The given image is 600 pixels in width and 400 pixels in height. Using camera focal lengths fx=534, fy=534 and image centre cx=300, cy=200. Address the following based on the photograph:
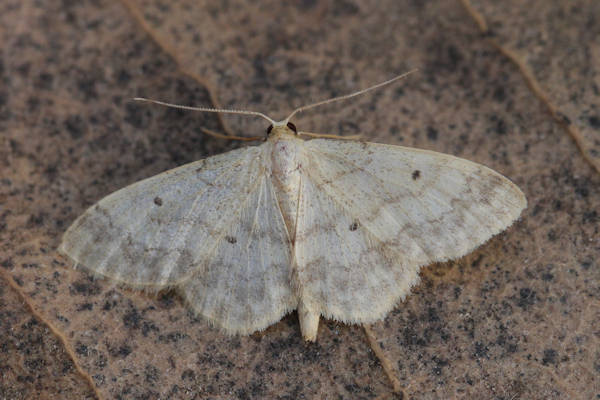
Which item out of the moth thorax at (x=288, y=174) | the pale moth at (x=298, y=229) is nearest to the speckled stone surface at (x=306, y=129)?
the pale moth at (x=298, y=229)

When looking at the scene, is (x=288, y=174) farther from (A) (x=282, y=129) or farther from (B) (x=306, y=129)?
(B) (x=306, y=129)

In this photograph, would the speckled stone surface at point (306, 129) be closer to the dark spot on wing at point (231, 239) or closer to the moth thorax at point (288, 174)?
the dark spot on wing at point (231, 239)

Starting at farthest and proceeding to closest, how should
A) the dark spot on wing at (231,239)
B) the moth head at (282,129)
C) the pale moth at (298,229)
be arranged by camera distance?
the moth head at (282,129) → the dark spot on wing at (231,239) → the pale moth at (298,229)

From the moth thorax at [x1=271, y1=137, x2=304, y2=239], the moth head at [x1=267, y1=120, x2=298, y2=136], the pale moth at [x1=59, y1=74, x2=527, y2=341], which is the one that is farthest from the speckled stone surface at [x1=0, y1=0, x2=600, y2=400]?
the moth thorax at [x1=271, y1=137, x2=304, y2=239]

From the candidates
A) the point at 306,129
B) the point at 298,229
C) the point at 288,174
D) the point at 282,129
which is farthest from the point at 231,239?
the point at 306,129

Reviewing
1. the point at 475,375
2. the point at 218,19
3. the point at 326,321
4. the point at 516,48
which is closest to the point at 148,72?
the point at 218,19

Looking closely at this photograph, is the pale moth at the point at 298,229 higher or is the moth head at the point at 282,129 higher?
the moth head at the point at 282,129
